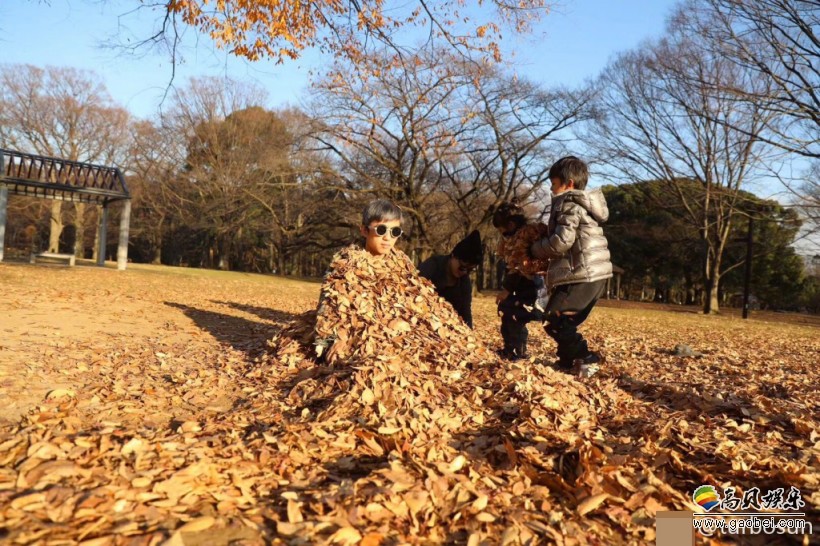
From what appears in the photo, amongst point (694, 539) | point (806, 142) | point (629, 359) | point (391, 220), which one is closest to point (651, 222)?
point (806, 142)

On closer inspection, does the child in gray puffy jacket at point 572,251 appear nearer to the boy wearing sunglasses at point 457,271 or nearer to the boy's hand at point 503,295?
the boy's hand at point 503,295

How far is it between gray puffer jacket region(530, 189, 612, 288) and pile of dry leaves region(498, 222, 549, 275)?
1.36 feet

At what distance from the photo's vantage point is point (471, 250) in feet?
16.7

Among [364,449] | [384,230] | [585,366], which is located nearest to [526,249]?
[585,366]

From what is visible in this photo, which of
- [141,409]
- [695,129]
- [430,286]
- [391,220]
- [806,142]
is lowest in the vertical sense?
[141,409]

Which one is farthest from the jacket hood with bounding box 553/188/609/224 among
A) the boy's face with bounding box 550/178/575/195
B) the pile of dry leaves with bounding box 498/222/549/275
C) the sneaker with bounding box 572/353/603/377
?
the sneaker with bounding box 572/353/603/377

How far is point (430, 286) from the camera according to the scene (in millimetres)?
4711

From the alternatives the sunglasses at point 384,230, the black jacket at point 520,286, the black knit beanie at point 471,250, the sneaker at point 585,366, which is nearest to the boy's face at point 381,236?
the sunglasses at point 384,230

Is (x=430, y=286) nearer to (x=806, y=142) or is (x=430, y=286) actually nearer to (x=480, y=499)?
(x=480, y=499)

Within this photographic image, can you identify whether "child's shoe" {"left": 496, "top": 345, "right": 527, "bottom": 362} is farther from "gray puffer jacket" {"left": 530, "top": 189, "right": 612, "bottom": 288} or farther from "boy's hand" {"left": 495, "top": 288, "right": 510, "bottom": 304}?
"gray puffer jacket" {"left": 530, "top": 189, "right": 612, "bottom": 288}

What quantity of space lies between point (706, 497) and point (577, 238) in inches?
87.5

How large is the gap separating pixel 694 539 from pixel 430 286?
10.2 feet

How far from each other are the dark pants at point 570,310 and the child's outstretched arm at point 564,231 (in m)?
0.31

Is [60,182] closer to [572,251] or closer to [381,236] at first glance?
[381,236]
